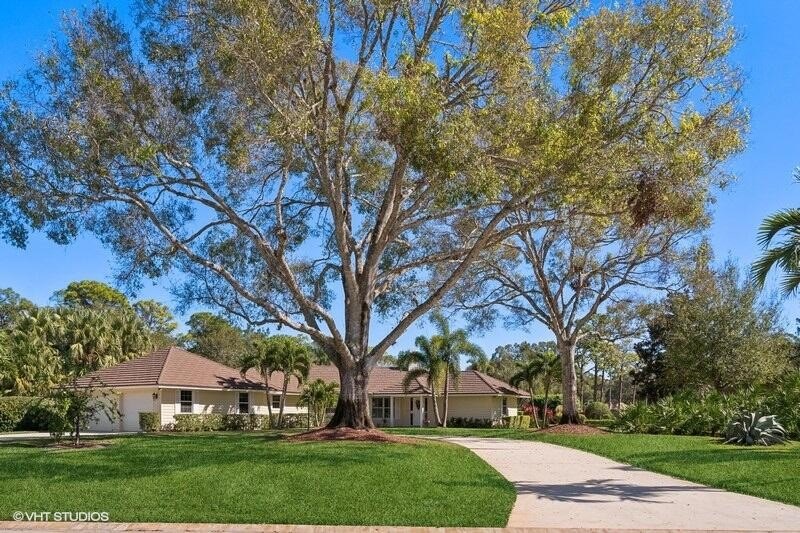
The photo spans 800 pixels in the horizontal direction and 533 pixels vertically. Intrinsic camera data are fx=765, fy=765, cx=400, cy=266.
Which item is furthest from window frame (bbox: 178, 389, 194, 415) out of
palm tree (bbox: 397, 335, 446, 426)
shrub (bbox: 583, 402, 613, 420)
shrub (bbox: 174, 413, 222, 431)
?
shrub (bbox: 583, 402, 613, 420)

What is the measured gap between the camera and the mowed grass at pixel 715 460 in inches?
512

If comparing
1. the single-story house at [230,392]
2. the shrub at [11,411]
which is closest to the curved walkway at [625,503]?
the single-story house at [230,392]

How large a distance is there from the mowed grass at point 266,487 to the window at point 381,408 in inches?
1338

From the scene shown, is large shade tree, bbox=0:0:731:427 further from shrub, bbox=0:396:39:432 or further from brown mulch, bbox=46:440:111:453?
shrub, bbox=0:396:39:432

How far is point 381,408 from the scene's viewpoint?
51.0 meters

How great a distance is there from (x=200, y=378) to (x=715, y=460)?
90.0 feet

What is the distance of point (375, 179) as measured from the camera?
79.9 ft

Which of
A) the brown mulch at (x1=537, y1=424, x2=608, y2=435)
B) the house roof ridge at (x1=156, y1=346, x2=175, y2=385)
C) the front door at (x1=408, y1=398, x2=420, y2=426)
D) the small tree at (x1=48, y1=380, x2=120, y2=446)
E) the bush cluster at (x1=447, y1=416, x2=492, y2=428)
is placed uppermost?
the house roof ridge at (x1=156, y1=346, x2=175, y2=385)

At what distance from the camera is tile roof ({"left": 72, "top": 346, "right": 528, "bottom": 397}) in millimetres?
36125

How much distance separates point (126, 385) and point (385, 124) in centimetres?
2354

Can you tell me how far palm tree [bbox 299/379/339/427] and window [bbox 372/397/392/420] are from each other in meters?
7.32

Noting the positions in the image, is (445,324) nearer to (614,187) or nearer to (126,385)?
(126,385)

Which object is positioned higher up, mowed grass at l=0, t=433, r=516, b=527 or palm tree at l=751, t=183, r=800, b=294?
palm tree at l=751, t=183, r=800, b=294

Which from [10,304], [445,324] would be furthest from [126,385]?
[10,304]
